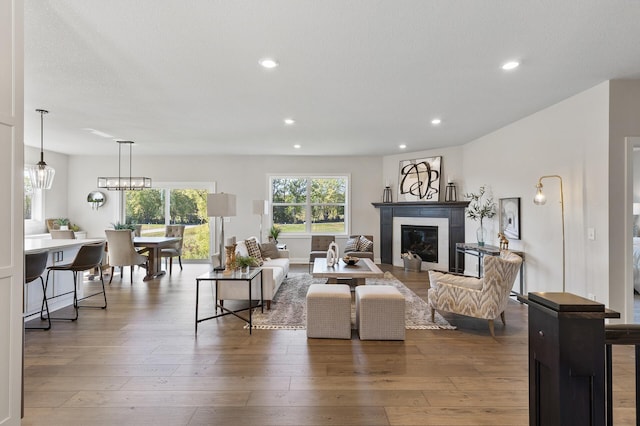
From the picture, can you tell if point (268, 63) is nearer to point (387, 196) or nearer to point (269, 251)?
point (269, 251)

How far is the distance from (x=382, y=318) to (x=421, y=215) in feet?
15.0

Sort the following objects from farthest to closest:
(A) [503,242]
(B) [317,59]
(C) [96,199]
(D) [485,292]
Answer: (C) [96,199] < (A) [503,242] < (D) [485,292] < (B) [317,59]

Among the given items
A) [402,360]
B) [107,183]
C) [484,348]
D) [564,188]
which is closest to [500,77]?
[564,188]

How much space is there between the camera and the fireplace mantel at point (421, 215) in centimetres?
698

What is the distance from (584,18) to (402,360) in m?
2.99

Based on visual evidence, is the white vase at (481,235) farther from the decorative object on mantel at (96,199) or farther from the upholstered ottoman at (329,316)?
the decorative object on mantel at (96,199)

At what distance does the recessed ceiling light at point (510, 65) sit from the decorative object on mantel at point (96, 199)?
8798 millimetres

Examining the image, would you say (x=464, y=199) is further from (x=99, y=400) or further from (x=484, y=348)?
(x=99, y=400)

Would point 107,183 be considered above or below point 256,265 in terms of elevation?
above

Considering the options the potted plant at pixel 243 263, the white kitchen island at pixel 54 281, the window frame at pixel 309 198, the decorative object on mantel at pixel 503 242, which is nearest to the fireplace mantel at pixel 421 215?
the window frame at pixel 309 198

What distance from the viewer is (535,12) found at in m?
2.37

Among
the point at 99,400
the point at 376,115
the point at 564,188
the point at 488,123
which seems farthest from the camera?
the point at 488,123

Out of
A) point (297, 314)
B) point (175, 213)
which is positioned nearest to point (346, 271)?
point (297, 314)

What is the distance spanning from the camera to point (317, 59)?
10.2 ft
